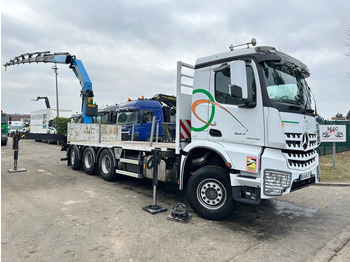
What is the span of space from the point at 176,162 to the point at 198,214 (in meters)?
1.21

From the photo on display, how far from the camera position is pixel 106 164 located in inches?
312

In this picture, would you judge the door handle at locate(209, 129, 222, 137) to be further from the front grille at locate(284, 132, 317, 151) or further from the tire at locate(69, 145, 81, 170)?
the tire at locate(69, 145, 81, 170)

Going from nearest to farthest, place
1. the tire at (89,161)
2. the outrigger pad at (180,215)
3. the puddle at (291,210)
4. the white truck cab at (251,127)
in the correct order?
the white truck cab at (251,127) → the outrigger pad at (180,215) → the puddle at (291,210) → the tire at (89,161)

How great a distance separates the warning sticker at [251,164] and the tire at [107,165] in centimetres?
441

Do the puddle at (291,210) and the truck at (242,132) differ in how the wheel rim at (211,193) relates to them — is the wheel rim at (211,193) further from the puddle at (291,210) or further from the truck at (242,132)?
the puddle at (291,210)

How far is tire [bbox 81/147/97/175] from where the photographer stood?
844 cm

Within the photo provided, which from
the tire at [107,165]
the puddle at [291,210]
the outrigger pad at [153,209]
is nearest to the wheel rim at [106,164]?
the tire at [107,165]

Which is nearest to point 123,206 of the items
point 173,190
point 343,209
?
point 173,190

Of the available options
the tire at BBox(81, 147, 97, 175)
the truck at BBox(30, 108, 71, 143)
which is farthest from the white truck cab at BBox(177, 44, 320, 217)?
the truck at BBox(30, 108, 71, 143)

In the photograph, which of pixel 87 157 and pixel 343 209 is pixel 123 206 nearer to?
pixel 87 157

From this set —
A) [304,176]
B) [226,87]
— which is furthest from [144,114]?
[304,176]

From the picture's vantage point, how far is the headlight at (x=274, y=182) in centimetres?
396

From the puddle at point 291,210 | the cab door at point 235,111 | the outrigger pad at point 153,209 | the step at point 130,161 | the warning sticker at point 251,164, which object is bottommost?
the puddle at point 291,210

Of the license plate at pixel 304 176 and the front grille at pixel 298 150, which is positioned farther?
the license plate at pixel 304 176
